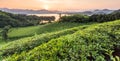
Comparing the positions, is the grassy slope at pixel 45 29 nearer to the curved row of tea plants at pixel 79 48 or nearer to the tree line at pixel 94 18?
the tree line at pixel 94 18

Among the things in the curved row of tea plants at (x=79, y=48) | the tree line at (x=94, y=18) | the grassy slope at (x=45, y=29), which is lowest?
the grassy slope at (x=45, y=29)

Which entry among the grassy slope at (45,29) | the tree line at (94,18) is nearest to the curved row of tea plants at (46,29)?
the grassy slope at (45,29)

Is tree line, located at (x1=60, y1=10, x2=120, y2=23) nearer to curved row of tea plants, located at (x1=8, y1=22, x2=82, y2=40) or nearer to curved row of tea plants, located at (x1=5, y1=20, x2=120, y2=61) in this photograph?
curved row of tea plants, located at (x1=8, y1=22, x2=82, y2=40)

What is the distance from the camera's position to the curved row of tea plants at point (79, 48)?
620cm

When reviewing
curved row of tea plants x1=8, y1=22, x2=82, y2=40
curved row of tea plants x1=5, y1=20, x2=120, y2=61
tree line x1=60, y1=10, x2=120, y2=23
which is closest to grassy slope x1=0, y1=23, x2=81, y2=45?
curved row of tea plants x1=8, y1=22, x2=82, y2=40

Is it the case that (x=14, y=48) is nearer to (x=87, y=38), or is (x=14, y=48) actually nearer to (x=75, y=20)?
(x=87, y=38)

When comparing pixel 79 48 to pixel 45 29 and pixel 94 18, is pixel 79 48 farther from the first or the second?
pixel 45 29

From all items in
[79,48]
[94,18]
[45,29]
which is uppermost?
[79,48]

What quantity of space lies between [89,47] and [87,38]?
1.20 ft

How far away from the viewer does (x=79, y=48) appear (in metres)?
6.36

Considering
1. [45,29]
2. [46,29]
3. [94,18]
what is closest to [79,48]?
[94,18]

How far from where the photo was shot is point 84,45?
254 inches

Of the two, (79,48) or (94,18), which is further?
(94,18)

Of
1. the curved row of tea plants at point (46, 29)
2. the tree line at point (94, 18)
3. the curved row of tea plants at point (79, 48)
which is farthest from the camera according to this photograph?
the curved row of tea plants at point (46, 29)
